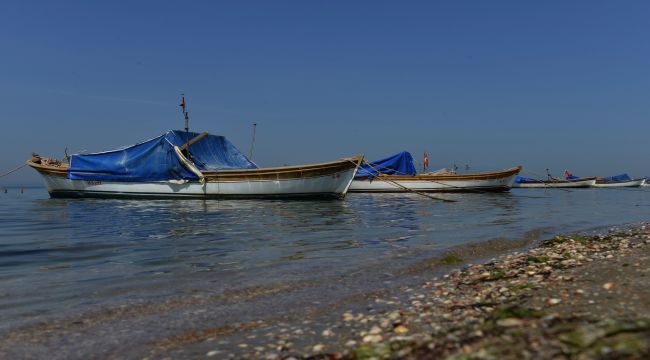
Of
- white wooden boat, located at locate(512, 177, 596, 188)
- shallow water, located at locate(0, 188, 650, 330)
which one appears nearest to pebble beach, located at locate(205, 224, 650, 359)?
shallow water, located at locate(0, 188, 650, 330)

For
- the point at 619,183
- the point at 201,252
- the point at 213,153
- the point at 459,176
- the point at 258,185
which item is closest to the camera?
the point at 201,252

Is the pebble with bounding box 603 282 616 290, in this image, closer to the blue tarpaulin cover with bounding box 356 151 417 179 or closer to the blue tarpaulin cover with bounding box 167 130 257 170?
the blue tarpaulin cover with bounding box 167 130 257 170

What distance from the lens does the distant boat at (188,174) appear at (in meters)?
33.6

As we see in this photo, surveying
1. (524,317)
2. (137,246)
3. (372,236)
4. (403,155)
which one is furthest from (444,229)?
(403,155)

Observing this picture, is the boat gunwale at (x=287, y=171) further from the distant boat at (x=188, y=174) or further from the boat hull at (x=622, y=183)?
Result: the boat hull at (x=622, y=183)

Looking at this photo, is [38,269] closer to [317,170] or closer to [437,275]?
[437,275]

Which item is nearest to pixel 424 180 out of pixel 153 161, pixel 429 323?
pixel 153 161

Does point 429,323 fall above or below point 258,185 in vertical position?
below

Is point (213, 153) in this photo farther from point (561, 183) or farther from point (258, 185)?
point (561, 183)

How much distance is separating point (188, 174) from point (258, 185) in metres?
6.06

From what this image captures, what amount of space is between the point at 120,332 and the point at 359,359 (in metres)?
3.32

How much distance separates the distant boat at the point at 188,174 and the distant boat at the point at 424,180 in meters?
14.1

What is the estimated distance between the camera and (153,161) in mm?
35594

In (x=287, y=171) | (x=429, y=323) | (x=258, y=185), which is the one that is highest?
(x=287, y=171)
